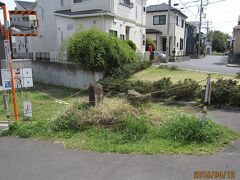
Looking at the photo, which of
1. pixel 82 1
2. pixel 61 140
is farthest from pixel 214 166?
pixel 82 1

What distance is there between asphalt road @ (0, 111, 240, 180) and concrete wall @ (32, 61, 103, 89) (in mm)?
9093

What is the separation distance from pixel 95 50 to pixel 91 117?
24.0 ft

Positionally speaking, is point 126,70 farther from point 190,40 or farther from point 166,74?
point 190,40

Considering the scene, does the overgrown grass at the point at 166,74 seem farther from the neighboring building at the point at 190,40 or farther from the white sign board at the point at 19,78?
the neighboring building at the point at 190,40

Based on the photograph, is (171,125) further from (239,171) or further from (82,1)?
(82,1)

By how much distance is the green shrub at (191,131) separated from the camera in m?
5.58

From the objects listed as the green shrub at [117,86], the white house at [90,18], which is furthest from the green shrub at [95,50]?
the white house at [90,18]

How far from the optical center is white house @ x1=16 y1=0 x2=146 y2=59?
19.0m

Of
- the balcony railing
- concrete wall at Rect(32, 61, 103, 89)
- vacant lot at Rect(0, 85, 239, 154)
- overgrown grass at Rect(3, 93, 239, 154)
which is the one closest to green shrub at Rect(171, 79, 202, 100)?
vacant lot at Rect(0, 85, 239, 154)

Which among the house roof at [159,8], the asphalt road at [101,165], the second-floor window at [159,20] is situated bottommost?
the asphalt road at [101,165]

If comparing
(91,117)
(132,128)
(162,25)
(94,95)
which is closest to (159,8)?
(162,25)

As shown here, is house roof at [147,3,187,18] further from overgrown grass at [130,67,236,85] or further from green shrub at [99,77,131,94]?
green shrub at [99,77,131,94]

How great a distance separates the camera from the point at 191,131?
18.6 feet

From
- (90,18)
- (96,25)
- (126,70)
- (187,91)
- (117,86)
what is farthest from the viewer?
(90,18)
